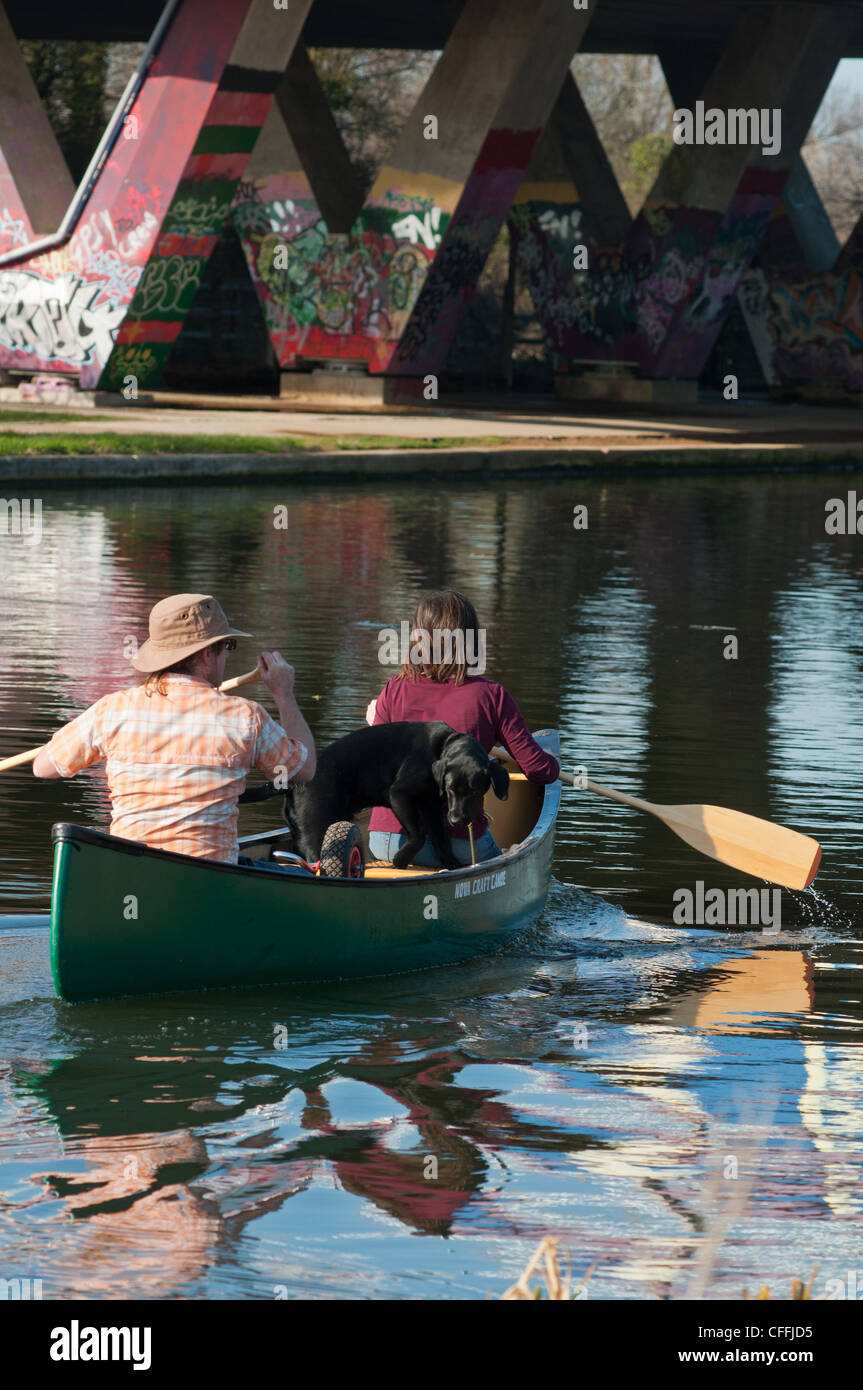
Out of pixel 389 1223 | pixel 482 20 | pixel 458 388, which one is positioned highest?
pixel 482 20

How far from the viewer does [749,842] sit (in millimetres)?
9602

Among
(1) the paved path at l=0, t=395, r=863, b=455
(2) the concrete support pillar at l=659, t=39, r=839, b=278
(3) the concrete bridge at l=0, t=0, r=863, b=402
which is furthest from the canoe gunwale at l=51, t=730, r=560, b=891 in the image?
(2) the concrete support pillar at l=659, t=39, r=839, b=278

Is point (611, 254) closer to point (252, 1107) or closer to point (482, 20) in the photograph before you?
point (482, 20)

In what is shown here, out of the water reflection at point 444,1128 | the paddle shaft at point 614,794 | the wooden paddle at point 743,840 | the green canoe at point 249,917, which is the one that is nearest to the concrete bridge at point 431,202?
the paddle shaft at point 614,794

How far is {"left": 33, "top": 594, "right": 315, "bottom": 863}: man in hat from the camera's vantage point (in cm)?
724

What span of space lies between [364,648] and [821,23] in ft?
96.1

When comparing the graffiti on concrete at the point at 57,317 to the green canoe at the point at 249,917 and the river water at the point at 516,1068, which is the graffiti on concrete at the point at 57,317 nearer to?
the river water at the point at 516,1068

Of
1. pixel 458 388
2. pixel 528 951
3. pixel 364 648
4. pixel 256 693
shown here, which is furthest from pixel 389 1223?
pixel 458 388

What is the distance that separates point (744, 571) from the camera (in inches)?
819

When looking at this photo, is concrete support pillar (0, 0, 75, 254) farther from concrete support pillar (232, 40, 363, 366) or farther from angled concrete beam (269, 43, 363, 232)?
angled concrete beam (269, 43, 363, 232)

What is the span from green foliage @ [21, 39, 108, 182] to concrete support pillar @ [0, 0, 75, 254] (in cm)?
1139

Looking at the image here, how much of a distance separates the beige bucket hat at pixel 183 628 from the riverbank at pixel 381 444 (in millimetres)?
17852

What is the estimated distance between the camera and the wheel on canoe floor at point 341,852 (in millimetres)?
8156

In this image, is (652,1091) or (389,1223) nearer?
(389,1223)
